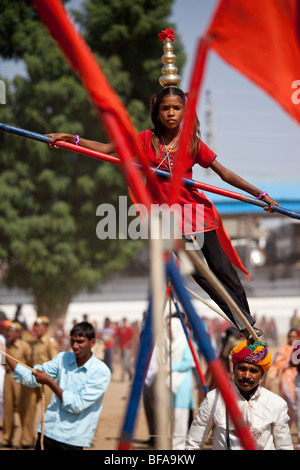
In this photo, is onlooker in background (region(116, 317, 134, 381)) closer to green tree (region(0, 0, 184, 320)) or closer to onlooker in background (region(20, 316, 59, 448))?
green tree (region(0, 0, 184, 320))

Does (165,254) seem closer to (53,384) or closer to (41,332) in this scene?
(53,384)

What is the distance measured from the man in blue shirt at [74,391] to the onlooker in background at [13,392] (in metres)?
4.82

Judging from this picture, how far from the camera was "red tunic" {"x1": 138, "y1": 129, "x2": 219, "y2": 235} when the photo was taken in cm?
365

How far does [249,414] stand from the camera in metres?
3.62

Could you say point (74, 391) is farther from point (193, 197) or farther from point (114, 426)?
point (114, 426)

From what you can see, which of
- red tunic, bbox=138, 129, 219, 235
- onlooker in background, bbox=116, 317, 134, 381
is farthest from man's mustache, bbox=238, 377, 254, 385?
onlooker in background, bbox=116, 317, 134, 381

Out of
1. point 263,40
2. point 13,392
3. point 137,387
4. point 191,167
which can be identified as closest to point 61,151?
point 13,392

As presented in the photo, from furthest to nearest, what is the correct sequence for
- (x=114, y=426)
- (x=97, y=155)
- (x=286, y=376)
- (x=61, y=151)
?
(x=61, y=151) < (x=114, y=426) < (x=286, y=376) < (x=97, y=155)

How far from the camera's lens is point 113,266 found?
23047 millimetres

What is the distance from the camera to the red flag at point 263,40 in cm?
241

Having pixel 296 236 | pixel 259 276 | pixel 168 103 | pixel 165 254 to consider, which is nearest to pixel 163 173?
pixel 168 103

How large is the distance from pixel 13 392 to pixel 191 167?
7360 mm

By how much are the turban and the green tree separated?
58.7 ft

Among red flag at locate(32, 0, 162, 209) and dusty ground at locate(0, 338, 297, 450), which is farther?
dusty ground at locate(0, 338, 297, 450)
